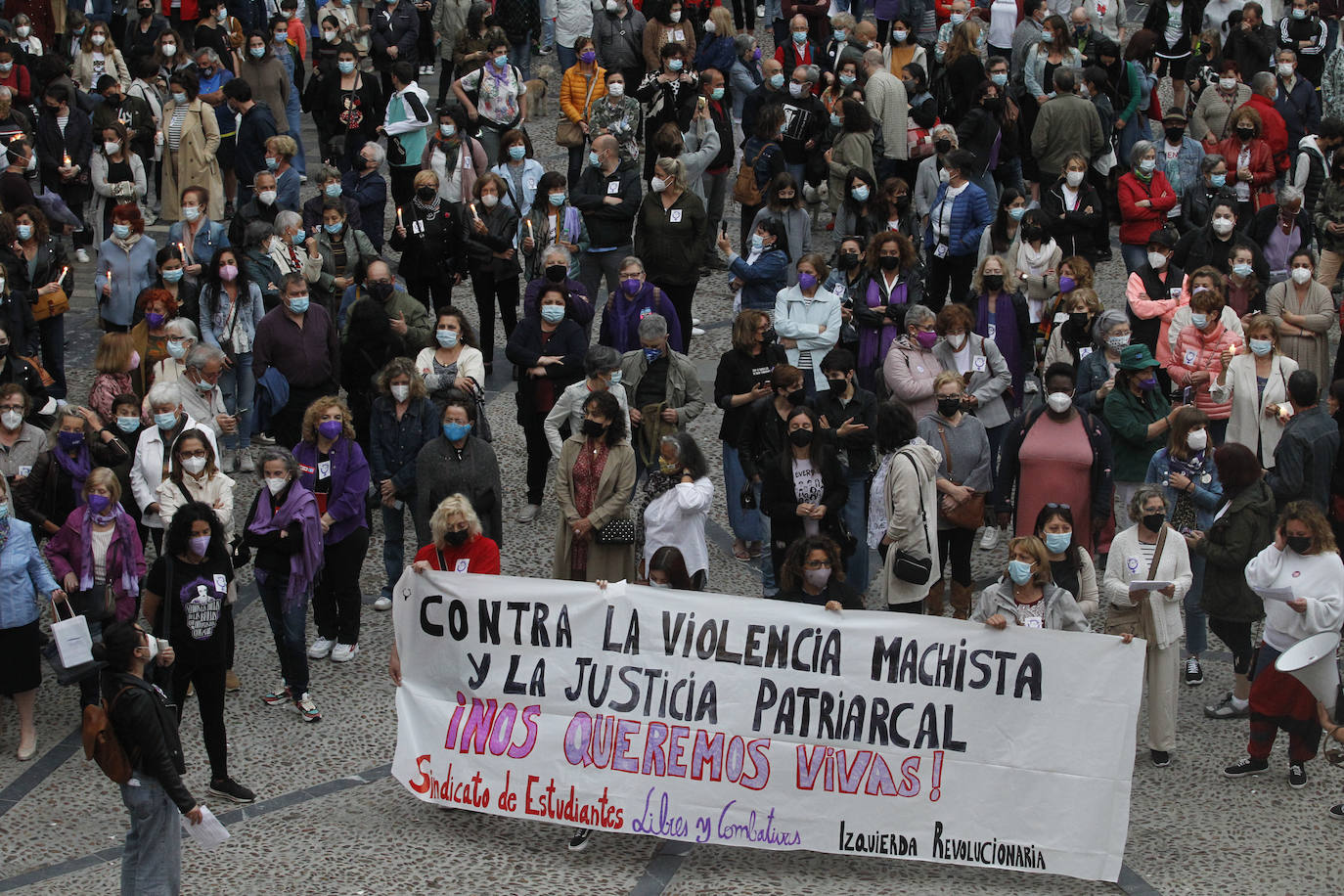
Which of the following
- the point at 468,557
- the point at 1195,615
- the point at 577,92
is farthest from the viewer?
the point at 577,92

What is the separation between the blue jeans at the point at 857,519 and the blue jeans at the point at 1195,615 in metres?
1.95

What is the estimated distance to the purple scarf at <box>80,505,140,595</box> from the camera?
11.0 metres

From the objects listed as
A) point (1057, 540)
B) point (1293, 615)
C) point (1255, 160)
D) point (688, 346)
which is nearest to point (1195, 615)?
point (1293, 615)

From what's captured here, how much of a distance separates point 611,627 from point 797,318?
4251 millimetres

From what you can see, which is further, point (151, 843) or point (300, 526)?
point (300, 526)

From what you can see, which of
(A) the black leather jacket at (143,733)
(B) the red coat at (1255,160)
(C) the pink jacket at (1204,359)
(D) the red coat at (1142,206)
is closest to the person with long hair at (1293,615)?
(C) the pink jacket at (1204,359)

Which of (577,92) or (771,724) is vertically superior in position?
(577,92)

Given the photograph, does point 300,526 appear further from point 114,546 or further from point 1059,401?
point 1059,401

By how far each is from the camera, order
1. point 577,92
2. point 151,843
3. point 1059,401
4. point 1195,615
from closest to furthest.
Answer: point 151,843 < point 1195,615 < point 1059,401 < point 577,92

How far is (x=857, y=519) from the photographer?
464 inches

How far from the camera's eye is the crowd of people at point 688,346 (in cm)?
1054

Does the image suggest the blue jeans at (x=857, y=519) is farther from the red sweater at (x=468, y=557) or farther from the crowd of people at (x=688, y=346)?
the red sweater at (x=468, y=557)

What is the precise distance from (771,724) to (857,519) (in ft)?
7.89

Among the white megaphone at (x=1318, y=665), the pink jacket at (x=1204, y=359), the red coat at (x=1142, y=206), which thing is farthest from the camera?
the red coat at (x=1142, y=206)
